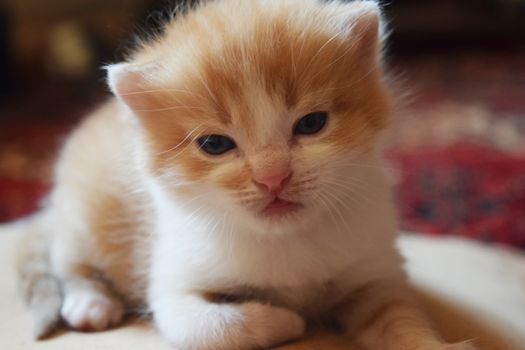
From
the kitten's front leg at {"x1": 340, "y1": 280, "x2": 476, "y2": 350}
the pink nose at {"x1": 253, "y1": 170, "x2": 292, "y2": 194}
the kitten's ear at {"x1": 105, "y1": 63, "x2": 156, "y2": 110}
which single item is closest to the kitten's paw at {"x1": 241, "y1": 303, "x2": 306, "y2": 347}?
the kitten's front leg at {"x1": 340, "y1": 280, "x2": 476, "y2": 350}

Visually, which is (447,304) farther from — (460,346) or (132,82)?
(132,82)

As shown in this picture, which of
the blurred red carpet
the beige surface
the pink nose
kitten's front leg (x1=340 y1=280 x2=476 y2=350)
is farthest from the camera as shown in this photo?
the blurred red carpet

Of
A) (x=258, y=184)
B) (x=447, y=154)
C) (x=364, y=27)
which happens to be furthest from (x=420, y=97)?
(x=258, y=184)

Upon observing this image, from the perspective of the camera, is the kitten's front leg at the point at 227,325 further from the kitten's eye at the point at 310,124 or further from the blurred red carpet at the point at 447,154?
the blurred red carpet at the point at 447,154

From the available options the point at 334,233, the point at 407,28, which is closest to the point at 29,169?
the point at 334,233

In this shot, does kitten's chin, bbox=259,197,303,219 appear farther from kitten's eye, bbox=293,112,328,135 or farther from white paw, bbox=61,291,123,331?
white paw, bbox=61,291,123,331

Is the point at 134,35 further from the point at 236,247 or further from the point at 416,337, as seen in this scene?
the point at 416,337

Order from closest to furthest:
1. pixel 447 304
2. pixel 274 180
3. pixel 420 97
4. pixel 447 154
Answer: pixel 274 180 → pixel 447 304 → pixel 447 154 → pixel 420 97
